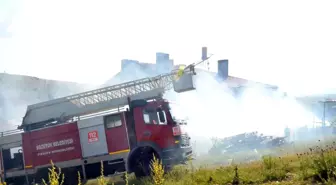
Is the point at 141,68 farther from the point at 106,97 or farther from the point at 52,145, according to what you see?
the point at 52,145

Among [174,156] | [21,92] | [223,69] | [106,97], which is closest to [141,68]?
[223,69]

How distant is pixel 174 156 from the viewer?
1122cm

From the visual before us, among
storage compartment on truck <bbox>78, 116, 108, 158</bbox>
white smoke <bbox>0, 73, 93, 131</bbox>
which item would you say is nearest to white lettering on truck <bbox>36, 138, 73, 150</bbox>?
storage compartment on truck <bbox>78, 116, 108, 158</bbox>

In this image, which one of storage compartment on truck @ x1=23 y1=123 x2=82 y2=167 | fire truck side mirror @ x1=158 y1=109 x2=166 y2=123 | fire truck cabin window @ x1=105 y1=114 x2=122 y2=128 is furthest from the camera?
storage compartment on truck @ x1=23 y1=123 x2=82 y2=167

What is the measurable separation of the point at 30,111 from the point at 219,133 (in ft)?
61.2

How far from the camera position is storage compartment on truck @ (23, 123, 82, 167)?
1184 centimetres

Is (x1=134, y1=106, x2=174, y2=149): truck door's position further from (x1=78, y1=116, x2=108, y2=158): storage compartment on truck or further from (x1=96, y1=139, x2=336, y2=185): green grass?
(x1=96, y1=139, x2=336, y2=185): green grass

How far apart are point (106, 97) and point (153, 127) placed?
8.53ft

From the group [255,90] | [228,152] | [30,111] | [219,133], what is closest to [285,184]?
[30,111]

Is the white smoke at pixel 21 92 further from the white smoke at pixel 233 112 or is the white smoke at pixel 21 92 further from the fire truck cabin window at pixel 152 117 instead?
the fire truck cabin window at pixel 152 117

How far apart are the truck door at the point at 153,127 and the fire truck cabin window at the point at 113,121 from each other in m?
0.57

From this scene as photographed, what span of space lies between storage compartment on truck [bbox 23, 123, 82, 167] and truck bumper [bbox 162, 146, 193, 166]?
117 inches

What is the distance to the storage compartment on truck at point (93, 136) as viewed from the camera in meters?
11.5

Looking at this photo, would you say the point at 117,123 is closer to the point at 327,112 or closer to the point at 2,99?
the point at 2,99
